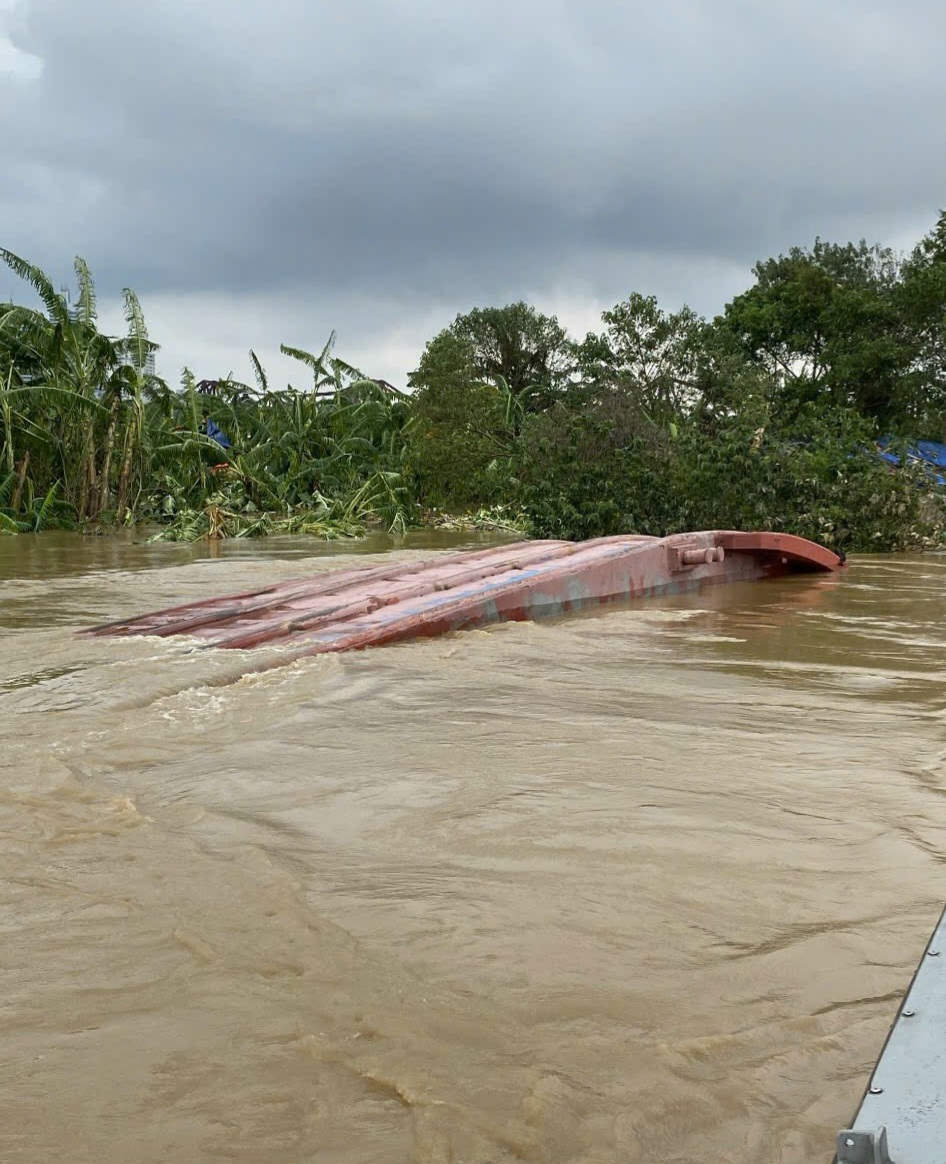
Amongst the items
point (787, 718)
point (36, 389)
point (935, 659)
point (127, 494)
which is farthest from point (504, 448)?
point (787, 718)

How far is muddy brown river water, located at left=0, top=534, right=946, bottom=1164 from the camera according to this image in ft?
4.63

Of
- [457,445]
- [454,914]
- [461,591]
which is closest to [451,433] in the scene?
[457,445]

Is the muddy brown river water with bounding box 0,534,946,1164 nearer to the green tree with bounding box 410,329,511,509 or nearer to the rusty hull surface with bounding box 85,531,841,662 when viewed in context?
the rusty hull surface with bounding box 85,531,841,662

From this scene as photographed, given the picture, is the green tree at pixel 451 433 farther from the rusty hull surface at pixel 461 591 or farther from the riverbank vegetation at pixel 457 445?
the rusty hull surface at pixel 461 591

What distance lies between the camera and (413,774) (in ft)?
9.62

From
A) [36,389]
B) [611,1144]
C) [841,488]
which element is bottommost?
[611,1144]

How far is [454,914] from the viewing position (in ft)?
6.61

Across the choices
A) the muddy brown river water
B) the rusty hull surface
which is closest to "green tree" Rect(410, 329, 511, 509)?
the rusty hull surface

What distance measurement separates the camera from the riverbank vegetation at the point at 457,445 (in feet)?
40.0

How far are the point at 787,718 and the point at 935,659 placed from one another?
1.63 m

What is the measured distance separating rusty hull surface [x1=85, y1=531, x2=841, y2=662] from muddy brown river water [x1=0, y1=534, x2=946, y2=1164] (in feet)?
3.56

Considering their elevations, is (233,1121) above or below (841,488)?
below

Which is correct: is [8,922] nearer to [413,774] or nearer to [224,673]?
[413,774]

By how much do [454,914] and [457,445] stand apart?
57.5ft
